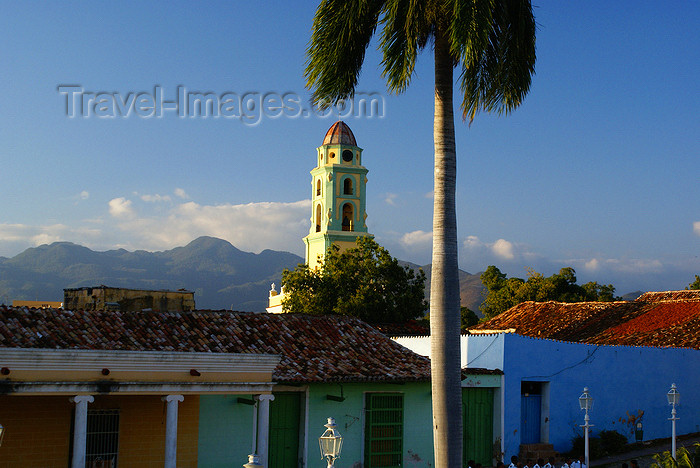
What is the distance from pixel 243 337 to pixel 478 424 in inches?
278

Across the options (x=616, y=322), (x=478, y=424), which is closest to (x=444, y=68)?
(x=478, y=424)

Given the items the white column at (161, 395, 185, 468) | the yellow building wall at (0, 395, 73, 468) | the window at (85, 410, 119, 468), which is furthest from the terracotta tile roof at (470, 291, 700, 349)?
the yellow building wall at (0, 395, 73, 468)

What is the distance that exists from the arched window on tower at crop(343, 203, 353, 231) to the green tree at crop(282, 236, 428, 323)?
11011 millimetres

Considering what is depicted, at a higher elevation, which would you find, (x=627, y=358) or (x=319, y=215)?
(x=319, y=215)

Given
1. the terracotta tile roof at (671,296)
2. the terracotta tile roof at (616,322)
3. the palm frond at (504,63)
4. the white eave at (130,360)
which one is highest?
the palm frond at (504,63)

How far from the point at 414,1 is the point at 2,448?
10209 mm

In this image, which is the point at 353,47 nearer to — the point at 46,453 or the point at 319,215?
the point at 46,453

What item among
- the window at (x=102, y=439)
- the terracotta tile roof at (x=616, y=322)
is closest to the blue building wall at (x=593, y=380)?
the terracotta tile roof at (x=616, y=322)

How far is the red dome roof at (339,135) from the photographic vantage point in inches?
2114

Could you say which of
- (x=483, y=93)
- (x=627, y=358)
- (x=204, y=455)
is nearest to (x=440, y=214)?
(x=483, y=93)

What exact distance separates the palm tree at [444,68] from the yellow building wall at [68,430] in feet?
24.1

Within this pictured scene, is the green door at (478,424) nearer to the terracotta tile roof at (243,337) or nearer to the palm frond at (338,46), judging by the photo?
the terracotta tile roof at (243,337)

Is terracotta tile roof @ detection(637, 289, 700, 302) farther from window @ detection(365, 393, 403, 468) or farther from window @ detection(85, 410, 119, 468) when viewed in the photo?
window @ detection(85, 410, 119, 468)

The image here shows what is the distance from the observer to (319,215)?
54.7 meters
